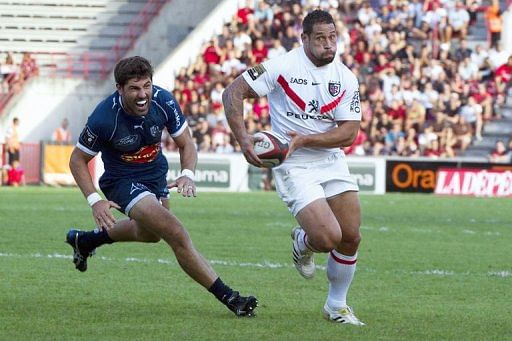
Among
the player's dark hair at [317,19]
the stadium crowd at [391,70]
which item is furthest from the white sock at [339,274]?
the stadium crowd at [391,70]

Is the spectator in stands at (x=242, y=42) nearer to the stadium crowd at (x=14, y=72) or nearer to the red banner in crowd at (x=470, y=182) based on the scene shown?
the stadium crowd at (x=14, y=72)

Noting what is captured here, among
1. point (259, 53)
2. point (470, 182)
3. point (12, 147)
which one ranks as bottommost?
point (470, 182)

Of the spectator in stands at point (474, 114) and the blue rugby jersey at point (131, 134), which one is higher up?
the blue rugby jersey at point (131, 134)

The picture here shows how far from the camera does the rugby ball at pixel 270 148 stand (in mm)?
8703

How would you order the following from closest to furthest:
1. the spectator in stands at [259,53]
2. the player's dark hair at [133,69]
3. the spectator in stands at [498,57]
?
the player's dark hair at [133,69] < the spectator in stands at [498,57] < the spectator in stands at [259,53]

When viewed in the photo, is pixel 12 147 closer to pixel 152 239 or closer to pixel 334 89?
pixel 152 239

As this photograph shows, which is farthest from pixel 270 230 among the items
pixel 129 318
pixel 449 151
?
pixel 449 151

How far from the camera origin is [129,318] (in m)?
8.49

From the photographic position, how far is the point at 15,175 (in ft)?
99.1

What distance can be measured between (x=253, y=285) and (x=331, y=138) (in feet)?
7.37

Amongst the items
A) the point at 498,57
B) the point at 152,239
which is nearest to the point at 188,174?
the point at 152,239

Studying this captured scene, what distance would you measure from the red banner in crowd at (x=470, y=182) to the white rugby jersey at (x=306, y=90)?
64.8ft

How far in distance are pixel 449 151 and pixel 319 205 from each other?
2165cm

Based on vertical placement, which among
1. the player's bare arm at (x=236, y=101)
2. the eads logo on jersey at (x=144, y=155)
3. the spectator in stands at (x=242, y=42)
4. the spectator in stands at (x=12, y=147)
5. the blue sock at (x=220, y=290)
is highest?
the spectator in stands at (x=242, y=42)
